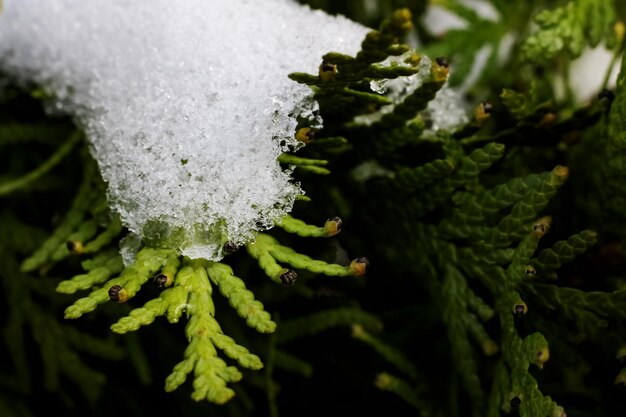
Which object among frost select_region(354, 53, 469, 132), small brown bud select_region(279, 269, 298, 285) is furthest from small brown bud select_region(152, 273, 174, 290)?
frost select_region(354, 53, 469, 132)

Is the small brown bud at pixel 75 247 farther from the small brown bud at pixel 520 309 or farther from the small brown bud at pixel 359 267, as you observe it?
the small brown bud at pixel 520 309

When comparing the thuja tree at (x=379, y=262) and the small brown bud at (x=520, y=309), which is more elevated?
the thuja tree at (x=379, y=262)

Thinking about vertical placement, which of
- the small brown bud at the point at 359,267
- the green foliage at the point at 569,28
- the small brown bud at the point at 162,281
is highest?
the green foliage at the point at 569,28

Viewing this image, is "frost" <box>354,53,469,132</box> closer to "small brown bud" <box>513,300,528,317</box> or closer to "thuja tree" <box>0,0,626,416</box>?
"thuja tree" <box>0,0,626,416</box>

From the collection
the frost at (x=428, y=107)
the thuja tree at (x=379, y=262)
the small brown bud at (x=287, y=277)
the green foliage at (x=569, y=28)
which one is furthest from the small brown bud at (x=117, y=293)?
the green foliage at (x=569, y=28)

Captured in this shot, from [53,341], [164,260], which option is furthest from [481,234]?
[53,341]
